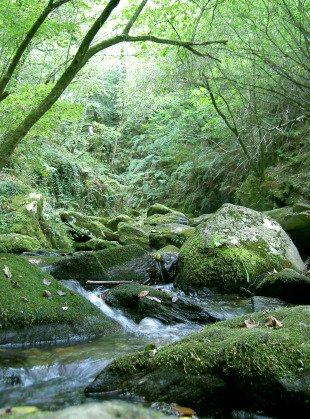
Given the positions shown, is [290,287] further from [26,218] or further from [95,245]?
[26,218]

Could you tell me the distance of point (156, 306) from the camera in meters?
4.71

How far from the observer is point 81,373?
2936 millimetres

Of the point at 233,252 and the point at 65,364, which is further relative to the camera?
the point at 233,252

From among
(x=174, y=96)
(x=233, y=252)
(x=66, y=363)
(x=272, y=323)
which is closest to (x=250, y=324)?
(x=272, y=323)

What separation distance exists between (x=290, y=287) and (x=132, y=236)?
5880 mm

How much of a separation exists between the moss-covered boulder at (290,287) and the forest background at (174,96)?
3899 millimetres

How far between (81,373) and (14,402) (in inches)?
26.3

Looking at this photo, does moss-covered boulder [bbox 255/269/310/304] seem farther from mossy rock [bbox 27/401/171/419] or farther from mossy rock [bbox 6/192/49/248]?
mossy rock [bbox 6/192/49/248]

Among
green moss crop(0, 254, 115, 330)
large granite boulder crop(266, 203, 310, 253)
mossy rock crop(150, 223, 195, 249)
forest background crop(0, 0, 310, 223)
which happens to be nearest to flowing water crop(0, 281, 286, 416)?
green moss crop(0, 254, 115, 330)

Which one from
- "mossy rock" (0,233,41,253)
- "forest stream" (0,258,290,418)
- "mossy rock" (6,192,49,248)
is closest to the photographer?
"forest stream" (0,258,290,418)

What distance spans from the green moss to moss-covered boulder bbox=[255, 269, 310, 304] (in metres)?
2.55

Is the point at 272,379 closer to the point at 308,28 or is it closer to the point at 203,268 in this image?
the point at 203,268

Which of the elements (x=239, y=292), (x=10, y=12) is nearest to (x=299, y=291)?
(x=239, y=292)

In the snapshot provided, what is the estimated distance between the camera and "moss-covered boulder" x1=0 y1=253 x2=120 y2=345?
3.50 meters
